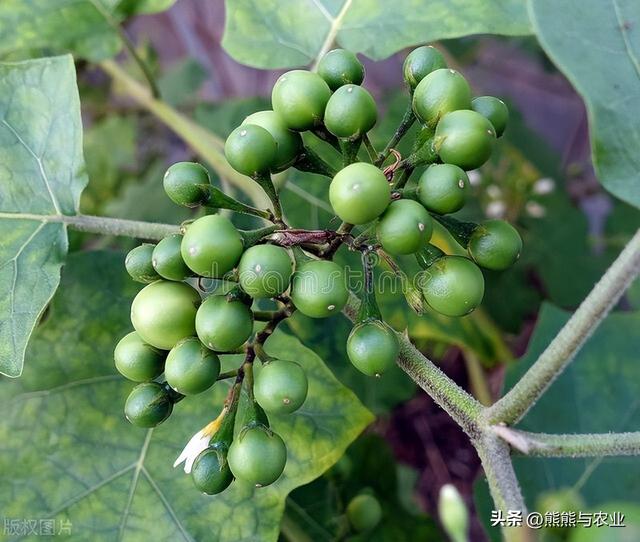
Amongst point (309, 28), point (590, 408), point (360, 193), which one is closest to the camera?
point (360, 193)

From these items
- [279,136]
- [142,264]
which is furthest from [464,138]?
[142,264]

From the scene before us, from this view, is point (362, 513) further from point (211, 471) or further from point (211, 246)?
point (211, 246)

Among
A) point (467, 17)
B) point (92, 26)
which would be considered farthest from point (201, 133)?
point (467, 17)

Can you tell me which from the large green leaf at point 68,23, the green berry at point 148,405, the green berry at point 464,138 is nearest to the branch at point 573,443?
the green berry at point 464,138

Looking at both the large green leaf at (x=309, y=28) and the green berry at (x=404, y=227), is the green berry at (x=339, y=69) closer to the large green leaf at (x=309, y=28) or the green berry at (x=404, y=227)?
the green berry at (x=404, y=227)

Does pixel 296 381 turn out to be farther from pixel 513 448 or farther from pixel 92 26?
pixel 92 26
